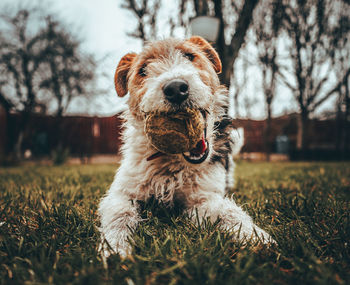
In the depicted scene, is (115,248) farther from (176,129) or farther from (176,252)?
(176,129)

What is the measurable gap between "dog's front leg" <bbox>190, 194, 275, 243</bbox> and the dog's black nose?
3.12ft

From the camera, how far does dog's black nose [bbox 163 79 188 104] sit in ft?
5.90

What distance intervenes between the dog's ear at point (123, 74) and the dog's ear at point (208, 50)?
0.81m

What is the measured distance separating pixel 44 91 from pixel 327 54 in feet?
64.5

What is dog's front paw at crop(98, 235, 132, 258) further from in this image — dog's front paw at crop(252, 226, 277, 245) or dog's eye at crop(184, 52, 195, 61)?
dog's eye at crop(184, 52, 195, 61)

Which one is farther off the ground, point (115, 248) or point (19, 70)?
point (19, 70)

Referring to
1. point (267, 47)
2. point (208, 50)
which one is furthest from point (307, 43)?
point (208, 50)

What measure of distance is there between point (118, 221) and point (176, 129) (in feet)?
2.88

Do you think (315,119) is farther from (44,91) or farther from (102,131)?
(44,91)

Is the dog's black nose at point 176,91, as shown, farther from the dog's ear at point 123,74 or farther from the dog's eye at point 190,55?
the dog's ear at point 123,74

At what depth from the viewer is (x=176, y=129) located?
1.84 meters

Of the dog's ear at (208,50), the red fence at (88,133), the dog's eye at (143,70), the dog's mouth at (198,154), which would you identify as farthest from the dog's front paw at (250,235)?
the red fence at (88,133)

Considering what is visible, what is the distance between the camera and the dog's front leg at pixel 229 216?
166cm

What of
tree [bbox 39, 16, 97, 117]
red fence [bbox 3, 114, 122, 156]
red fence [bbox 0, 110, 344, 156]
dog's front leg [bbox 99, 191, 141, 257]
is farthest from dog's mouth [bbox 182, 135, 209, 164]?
tree [bbox 39, 16, 97, 117]
